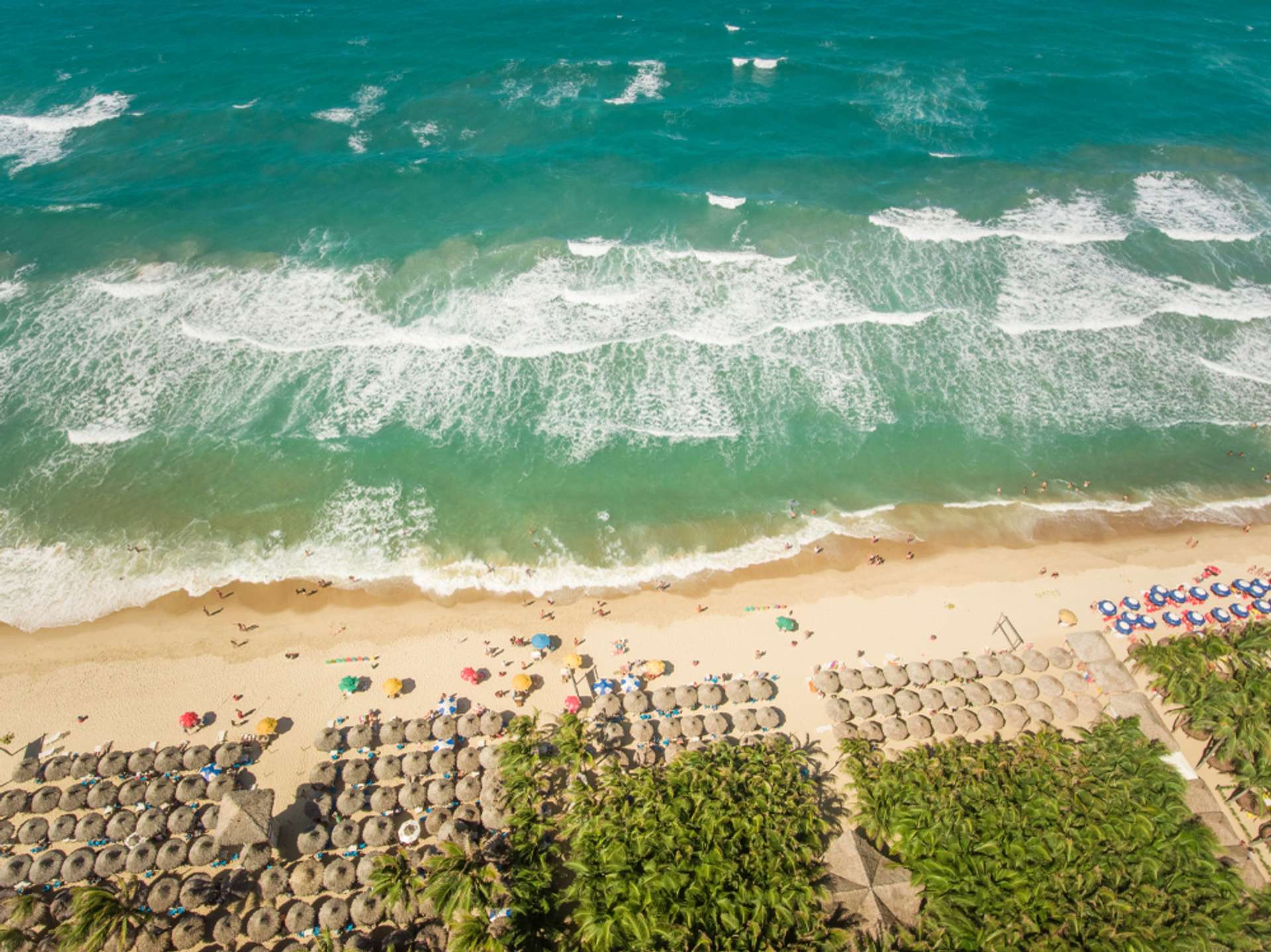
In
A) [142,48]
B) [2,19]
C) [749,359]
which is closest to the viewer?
[749,359]

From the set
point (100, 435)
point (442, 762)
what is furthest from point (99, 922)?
point (100, 435)

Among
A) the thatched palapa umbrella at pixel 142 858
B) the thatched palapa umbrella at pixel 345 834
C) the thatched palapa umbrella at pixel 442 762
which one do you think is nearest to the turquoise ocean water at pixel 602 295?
the thatched palapa umbrella at pixel 442 762

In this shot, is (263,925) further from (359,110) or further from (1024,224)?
(359,110)

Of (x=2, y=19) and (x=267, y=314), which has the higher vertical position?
(x=2, y=19)

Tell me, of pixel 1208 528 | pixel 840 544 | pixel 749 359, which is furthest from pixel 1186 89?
pixel 840 544

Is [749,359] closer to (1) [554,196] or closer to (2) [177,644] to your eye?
(1) [554,196]
